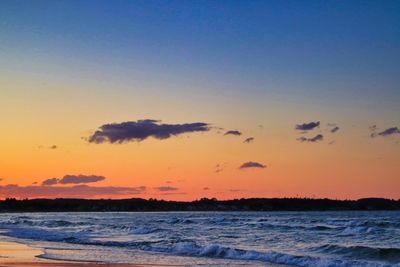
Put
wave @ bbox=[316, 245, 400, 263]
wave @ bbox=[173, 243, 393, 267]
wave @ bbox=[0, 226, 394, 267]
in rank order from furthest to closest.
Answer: wave @ bbox=[316, 245, 400, 263] < wave @ bbox=[0, 226, 394, 267] < wave @ bbox=[173, 243, 393, 267]

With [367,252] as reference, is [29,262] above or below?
below

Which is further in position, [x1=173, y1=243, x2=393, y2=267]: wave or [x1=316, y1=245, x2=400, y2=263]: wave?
[x1=316, y1=245, x2=400, y2=263]: wave

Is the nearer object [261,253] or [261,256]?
[261,256]

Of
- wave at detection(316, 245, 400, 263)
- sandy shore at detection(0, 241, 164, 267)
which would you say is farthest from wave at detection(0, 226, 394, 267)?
sandy shore at detection(0, 241, 164, 267)

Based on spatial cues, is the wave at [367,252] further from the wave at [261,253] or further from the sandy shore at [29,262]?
the sandy shore at [29,262]

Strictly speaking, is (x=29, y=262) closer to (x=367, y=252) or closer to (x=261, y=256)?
(x=261, y=256)

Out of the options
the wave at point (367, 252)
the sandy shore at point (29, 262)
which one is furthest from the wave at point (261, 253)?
the sandy shore at point (29, 262)

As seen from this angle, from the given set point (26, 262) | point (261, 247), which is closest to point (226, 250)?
point (261, 247)

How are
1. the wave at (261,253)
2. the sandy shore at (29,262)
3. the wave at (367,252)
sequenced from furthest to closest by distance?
1. the wave at (367,252)
2. the wave at (261,253)
3. the sandy shore at (29,262)

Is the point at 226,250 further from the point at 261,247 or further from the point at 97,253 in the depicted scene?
the point at 97,253

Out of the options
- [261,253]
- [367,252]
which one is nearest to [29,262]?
[261,253]

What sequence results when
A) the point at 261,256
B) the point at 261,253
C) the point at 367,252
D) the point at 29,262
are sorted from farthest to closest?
the point at 367,252, the point at 261,253, the point at 261,256, the point at 29,262

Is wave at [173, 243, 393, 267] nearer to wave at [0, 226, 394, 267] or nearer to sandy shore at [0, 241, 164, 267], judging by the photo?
wave at [0, 226, 394, 267]

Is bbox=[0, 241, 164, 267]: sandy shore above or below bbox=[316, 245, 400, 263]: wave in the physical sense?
below
